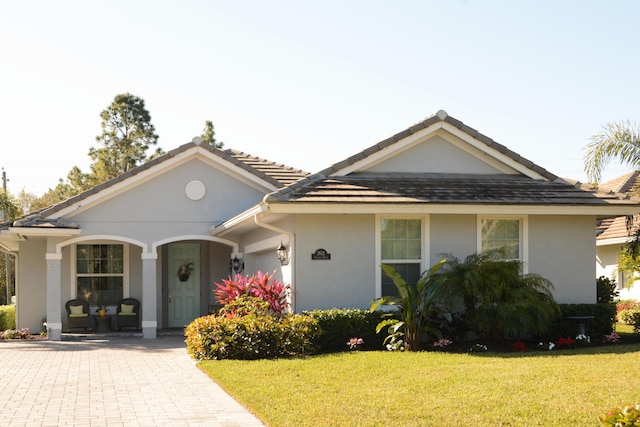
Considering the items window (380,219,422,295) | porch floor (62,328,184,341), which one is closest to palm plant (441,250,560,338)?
window (380,219,422,295)

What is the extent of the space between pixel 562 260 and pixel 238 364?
7497mm

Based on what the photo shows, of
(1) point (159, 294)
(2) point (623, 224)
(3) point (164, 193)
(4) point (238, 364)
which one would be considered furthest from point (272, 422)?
(2) point (623, 224)

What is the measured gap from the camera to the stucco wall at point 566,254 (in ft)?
53.7

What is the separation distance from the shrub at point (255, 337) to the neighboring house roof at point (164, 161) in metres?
7.15

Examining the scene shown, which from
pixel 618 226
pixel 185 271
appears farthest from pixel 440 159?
pixel 618 226

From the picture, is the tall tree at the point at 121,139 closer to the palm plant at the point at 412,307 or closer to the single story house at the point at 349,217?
the single story house at the point at 349,217

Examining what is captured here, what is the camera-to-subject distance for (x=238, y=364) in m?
12.9

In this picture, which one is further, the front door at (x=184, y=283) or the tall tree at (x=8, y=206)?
the tall tree at (x=8, y=206)

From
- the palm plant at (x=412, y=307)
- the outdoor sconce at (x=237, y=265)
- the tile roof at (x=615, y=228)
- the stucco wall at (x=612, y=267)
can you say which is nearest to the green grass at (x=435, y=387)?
the palm plant at (x=412, y=307)

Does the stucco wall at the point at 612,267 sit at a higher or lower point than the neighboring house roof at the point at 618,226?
lower

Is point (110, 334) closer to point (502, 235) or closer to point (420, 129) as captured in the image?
point (420, 129)

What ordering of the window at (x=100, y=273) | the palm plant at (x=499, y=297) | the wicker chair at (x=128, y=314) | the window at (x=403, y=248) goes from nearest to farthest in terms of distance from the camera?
1. the palm plant at (x=499, y=297)
2. the window at (x=403, y=248)
3. the wicker chair at (x=128, y=314)
4. the window at (x=100, y=273)

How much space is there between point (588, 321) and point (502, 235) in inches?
93.9

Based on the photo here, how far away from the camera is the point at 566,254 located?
1653 cm
